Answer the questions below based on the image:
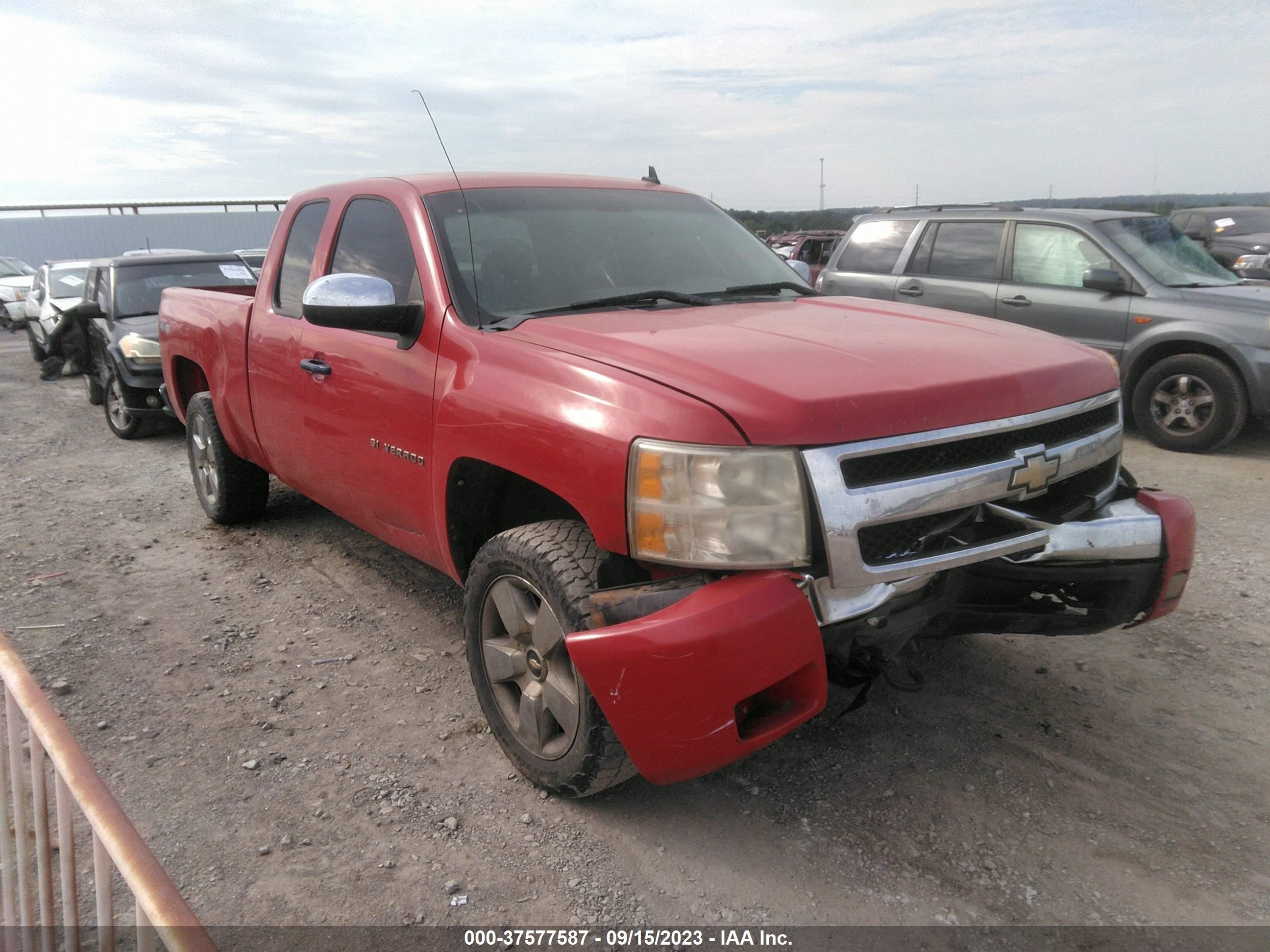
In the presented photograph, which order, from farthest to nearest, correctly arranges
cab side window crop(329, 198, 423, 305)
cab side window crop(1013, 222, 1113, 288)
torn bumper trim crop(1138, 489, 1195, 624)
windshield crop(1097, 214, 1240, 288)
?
cab side window crop(1013, 222, 1113, 288)
windshield crop(1097, 214, 1240, 288)
cab side window crop(329, 198, 423, 305)
torn bumper trim crop(1138, 489, 1195, 624)

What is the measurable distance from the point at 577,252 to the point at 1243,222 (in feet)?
44.0

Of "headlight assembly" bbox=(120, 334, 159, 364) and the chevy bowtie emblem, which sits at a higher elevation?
the chevy bowtie emblem

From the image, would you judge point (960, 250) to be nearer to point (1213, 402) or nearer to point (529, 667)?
point (1213, 402)

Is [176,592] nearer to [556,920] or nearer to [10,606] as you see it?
[10,606]

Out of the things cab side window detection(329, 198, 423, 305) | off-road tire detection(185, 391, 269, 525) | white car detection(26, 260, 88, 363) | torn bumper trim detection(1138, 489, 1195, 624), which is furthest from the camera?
white car detection(26, 260, 88, 363)

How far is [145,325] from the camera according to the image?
831 centimetres

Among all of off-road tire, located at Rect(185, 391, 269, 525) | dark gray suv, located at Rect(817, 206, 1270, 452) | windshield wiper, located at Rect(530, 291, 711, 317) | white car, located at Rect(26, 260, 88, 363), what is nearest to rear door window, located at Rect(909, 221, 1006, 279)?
dark gray suv, located at Rect(817, 206, 1270, 452)

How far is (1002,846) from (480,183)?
→ 9.33 feet

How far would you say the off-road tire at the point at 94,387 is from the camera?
30.3 ft

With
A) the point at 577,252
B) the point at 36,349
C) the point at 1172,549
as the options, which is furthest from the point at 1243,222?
the point at 36,349

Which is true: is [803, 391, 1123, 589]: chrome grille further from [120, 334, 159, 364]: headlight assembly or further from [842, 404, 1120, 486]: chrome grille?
[120, 334, 159, 364]: headlight assembly

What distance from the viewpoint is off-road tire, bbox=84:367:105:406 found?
30.3ft

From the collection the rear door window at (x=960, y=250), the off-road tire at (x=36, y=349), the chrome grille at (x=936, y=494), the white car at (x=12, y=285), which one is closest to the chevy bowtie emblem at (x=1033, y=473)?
the chrome grille at (x=936, y=494)

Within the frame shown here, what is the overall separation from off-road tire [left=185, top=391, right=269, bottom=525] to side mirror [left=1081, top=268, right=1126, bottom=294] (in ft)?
19.7
